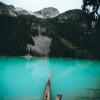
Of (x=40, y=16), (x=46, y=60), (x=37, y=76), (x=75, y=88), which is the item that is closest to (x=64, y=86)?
(x=75, y=88)

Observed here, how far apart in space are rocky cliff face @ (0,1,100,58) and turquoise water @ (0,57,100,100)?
0.40m

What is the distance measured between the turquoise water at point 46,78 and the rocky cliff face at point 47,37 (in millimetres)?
399

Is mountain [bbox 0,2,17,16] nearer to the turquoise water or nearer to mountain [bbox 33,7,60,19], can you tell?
mountain [bbox 33,7,60,19]

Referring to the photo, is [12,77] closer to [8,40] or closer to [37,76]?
[37,76]

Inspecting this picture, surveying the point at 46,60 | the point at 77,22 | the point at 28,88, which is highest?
the point at 77,22

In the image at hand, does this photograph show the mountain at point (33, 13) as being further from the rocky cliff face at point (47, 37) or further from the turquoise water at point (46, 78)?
the turquoise water at point (46, 78)

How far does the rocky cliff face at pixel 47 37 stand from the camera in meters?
10.2

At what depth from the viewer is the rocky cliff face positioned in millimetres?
10156

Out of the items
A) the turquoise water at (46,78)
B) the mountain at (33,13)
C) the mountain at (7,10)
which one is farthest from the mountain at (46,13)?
the turquoise water at (46,78)

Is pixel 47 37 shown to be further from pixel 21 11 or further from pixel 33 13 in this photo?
pixel 21 11

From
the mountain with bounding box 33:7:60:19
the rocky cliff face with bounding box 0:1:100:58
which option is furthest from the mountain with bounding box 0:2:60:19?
the rocky cliff face with bounding box 0:1:100:58

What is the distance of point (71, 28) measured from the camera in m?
10.5

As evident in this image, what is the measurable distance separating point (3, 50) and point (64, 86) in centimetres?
360

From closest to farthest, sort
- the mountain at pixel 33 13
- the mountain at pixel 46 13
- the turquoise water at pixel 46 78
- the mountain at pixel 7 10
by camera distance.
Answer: the turquoise water at pixel 46 78 → the mountain at pixel 46 13 → the mountain at pixel 33 13 → the mountain at pixel 7 10
